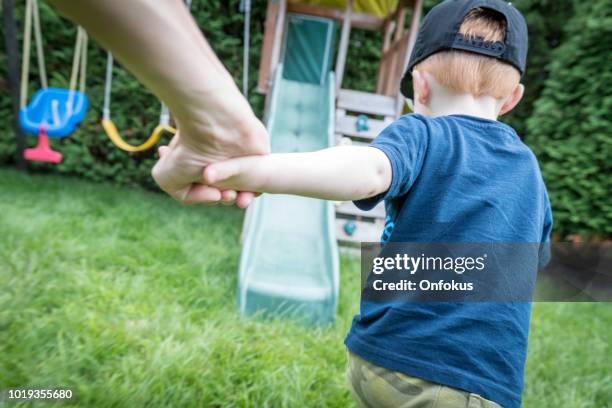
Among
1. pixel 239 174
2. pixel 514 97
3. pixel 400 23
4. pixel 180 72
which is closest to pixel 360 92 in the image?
pixel 400 23

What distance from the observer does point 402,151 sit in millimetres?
797

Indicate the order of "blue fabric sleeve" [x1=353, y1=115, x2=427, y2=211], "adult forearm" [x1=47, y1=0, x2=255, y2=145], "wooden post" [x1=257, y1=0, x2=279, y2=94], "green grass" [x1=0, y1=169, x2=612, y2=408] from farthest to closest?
"wooden post" [x1=257, y1=0, x2=279, y2=94], "green grass" [x1=0, y1=169, x2=612, y2=408], "blue fabric sleeve" [x1=353, y1=115, x2=427, y2=211], "adult forearm" [x1=47, y1=0, x2=255, y2=145]

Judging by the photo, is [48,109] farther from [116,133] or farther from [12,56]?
[116,133]

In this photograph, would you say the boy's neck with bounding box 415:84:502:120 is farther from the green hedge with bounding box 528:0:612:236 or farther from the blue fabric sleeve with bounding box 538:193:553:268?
the green hedge with bounding box 528:0:612:236

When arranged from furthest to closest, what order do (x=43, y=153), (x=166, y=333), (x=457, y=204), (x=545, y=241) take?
(x=43, y=153), (x=166, y=333), (x=545, y=241), (x=457, y=204)

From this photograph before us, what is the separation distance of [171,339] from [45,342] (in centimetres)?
48

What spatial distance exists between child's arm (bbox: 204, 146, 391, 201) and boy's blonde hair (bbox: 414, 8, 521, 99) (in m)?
0.36

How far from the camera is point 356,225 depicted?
14.1ft

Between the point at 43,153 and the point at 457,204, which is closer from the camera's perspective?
the point at 457,204

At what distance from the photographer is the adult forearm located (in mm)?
432

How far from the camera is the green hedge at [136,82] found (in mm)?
5047

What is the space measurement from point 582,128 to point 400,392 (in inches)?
137

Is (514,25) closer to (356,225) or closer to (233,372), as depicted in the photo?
(233,372)

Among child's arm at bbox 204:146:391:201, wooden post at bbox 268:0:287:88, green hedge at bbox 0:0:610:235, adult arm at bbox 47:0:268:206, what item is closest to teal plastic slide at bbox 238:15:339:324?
wooden post at bbox 268:0:287:88
